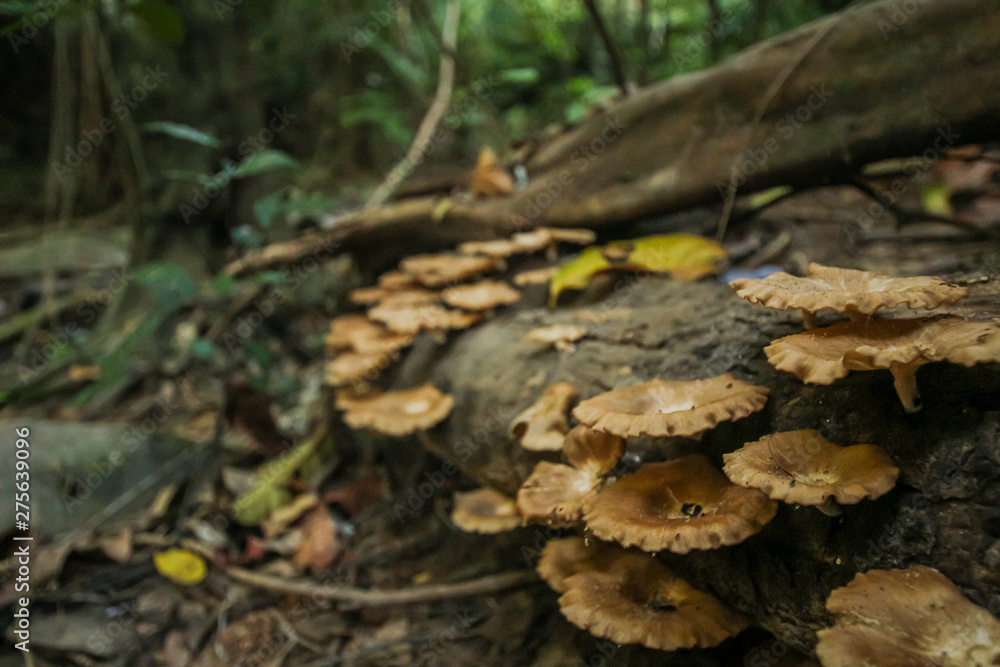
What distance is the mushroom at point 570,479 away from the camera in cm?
231

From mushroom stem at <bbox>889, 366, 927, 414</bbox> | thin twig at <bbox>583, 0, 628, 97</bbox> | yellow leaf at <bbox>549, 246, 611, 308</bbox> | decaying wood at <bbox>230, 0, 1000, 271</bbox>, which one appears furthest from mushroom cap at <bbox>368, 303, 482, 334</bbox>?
mushroom stem at <bbox>889, 366, 927, 414</bbox>

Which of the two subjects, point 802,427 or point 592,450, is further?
point 592,450

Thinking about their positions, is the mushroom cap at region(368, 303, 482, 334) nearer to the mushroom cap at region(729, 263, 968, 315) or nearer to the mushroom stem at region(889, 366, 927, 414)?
the mushroom cap at region(729, 263, 968, 315)

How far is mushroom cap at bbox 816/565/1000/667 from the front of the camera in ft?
4.59

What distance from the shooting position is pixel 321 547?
394 cm

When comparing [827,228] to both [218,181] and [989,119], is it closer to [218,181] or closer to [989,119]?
[989,119]

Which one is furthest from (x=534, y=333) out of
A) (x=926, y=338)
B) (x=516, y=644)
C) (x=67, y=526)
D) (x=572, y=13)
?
(x=572, y=13)

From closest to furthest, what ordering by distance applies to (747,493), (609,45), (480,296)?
(747,493) < (480,296) < (609,45)

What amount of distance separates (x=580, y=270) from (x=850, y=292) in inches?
84.0

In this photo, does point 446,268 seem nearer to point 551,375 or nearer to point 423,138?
point 551,375

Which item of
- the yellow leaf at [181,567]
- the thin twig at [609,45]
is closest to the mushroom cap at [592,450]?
the yellow leaf at [181,567]

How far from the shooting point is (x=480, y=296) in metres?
4.04

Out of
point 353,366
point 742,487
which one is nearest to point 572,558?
→ point 742,487

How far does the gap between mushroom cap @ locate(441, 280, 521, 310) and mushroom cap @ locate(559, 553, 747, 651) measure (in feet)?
6.81
